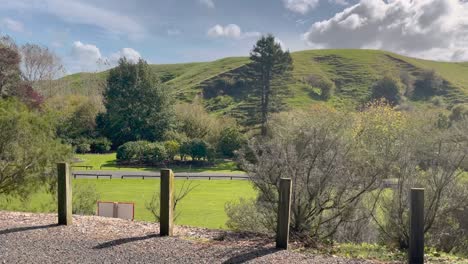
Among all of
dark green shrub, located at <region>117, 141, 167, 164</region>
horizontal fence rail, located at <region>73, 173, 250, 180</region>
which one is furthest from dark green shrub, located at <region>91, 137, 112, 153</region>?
horizontal fence rail, located at <region>73, 173, 250, 180</region>

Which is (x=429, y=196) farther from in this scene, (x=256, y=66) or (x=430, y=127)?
(x=256, y=66)

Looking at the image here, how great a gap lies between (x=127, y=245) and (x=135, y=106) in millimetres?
60369

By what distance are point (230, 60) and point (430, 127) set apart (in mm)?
137815

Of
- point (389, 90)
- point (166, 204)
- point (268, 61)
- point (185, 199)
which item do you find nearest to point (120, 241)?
point (166, 204)

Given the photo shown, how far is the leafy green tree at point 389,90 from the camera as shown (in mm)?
102125

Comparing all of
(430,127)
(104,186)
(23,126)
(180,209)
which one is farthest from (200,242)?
(104,186)

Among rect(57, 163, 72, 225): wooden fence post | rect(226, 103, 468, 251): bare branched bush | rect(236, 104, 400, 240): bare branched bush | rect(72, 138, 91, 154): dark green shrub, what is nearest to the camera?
rect(57, 163, 72, 225): wooden fence post

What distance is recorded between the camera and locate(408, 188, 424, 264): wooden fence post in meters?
→ 5.88

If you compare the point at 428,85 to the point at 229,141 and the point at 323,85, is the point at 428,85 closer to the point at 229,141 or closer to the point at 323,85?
the point at 323,85

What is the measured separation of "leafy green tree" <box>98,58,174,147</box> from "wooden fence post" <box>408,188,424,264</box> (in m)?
57.8

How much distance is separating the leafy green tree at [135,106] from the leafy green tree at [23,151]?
4654 centimetres

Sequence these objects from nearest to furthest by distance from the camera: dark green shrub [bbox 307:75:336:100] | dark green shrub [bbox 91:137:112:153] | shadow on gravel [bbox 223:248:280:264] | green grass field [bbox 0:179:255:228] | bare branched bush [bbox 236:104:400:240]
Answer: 1. shadow on gravel [bbox 223:248:280:264]
2. bare branched bush [bbox 236:104:400:240]
3. green grass field [bbox 0:179:255:228]
4. dark green shrub [bbox 91:137:112:153]
5. dark green shrub [bbox 307:75:336:100]

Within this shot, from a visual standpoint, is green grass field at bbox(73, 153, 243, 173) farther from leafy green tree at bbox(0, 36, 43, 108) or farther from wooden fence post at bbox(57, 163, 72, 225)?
wooden fence post at bbox(57, 163, 72, 225)

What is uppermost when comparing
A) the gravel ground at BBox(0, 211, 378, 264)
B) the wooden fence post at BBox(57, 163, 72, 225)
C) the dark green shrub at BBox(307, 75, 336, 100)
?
the dark green shrub at BBox(307, 75, 336, 100)
